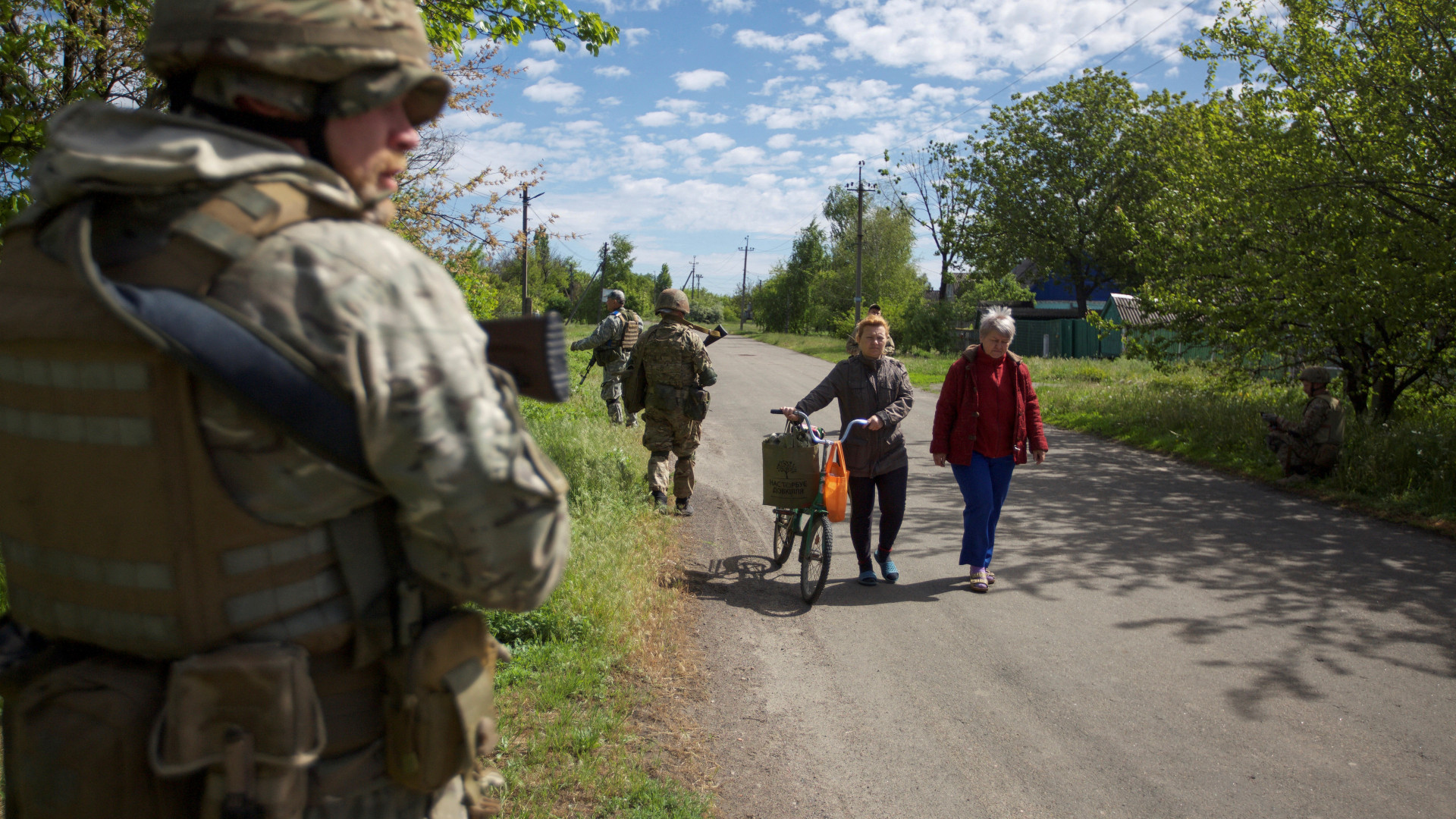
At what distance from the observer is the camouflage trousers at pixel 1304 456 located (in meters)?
9.58

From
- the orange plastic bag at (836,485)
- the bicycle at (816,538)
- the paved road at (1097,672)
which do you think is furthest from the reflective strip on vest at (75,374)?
the orange plastic bag at (836,485)

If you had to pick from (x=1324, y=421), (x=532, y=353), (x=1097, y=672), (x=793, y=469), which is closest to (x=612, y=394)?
(x=793, y=469)

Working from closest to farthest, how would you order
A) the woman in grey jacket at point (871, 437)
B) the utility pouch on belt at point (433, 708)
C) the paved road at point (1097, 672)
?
the utility pouch on belt at point (433, 708) < the paved road at point (1097, 672) < the woman in grey jacket at point (871, 437)

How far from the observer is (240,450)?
1279 mm

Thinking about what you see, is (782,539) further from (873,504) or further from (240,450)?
(240,450)

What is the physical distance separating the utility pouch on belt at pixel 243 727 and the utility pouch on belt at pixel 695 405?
6.94 metres

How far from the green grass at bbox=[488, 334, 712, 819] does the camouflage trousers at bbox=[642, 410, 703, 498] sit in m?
0.77

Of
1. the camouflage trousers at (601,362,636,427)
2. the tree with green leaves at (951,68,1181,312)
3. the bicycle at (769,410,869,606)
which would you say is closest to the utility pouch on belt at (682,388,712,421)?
the bicycle at (769,410,869,606)

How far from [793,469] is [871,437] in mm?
672

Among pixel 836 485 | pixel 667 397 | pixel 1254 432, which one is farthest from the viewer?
pixel 1254 432

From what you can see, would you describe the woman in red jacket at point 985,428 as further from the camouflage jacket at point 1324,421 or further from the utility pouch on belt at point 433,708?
the utility pouch on belt at point 433,708

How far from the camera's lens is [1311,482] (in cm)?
968

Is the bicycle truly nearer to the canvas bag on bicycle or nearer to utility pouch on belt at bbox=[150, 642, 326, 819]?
the canvas bag on bicycle

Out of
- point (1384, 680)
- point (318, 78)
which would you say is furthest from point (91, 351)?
point (1384, 680)
